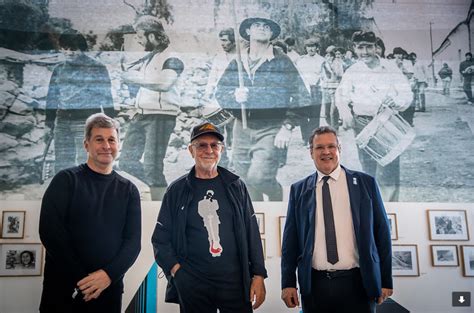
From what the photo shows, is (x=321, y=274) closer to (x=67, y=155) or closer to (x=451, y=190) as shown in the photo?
(x=451, y=190)

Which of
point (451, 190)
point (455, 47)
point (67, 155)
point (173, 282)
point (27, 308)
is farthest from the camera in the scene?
point (455, 47)

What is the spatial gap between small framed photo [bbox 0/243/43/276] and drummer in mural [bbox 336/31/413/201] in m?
2.94

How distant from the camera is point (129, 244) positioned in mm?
2293

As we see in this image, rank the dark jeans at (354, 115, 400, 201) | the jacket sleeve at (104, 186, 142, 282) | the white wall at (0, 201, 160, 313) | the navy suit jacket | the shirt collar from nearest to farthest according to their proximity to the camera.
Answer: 1. the jacket sleeve at (104, 186, 142, 282)
2. the navy suit jacket
3. the shirt collar
4. the white wall at (0, 201, 160, 313)
5. the dark jeans at (354, 115, 400, 201)

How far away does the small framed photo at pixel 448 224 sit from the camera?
3854 mm

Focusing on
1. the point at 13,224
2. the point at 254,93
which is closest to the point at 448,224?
the point at 254,93

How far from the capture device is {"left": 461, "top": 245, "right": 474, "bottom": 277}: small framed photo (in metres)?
3.80

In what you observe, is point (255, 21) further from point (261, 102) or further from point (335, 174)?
point (335, 174)

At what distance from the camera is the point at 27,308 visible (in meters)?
3.43

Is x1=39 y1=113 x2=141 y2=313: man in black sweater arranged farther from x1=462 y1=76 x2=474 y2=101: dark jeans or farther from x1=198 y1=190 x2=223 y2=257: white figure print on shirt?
x1=462 y1=76 x2=474 y2=101: dark jeans

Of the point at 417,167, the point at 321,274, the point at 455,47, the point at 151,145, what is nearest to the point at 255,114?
the point at 151,145

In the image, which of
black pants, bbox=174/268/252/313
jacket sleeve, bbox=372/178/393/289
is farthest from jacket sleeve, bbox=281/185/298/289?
jacket sleeve, bbox=372/178/393/289

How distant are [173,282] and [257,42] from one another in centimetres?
251

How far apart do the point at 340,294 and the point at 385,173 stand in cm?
185
